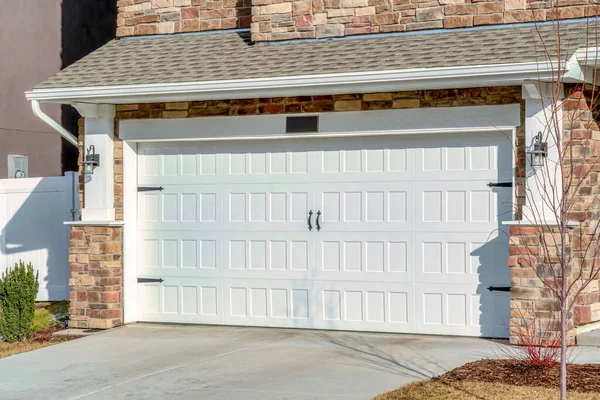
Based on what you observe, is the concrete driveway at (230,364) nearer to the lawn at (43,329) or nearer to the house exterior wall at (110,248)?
the lawn at (43,329)

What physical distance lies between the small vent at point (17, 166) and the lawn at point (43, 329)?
2867mm

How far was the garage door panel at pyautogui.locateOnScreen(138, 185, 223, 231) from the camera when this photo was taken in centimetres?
1298

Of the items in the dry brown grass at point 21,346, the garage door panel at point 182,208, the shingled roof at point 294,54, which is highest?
the shingled roof at point 294,54

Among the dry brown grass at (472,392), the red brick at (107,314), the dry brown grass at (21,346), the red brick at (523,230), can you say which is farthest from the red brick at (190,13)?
the dry brown grass at (472,392)

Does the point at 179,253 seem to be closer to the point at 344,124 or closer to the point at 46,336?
the point at 46,336

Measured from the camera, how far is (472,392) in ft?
27.3

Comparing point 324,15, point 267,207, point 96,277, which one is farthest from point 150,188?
point 324,15

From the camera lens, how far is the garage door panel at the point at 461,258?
11484 millimetres

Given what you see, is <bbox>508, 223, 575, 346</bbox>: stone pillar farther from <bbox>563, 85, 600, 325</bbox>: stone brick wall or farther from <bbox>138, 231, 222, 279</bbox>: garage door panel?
<bbox>138, 231, 222, 279</bbox>: garage door panel

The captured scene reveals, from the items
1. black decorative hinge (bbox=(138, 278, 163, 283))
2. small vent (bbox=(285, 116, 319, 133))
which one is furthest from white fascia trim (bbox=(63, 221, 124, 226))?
small vent (bbox=(285, 116, 319, 133))

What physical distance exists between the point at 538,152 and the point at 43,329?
686 centimetres

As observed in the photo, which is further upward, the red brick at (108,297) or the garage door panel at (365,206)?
the garage door panel at (365,206)

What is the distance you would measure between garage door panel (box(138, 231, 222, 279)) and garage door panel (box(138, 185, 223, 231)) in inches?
4.0

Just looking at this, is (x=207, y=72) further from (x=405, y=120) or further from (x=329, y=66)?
(x=405, y=120)
